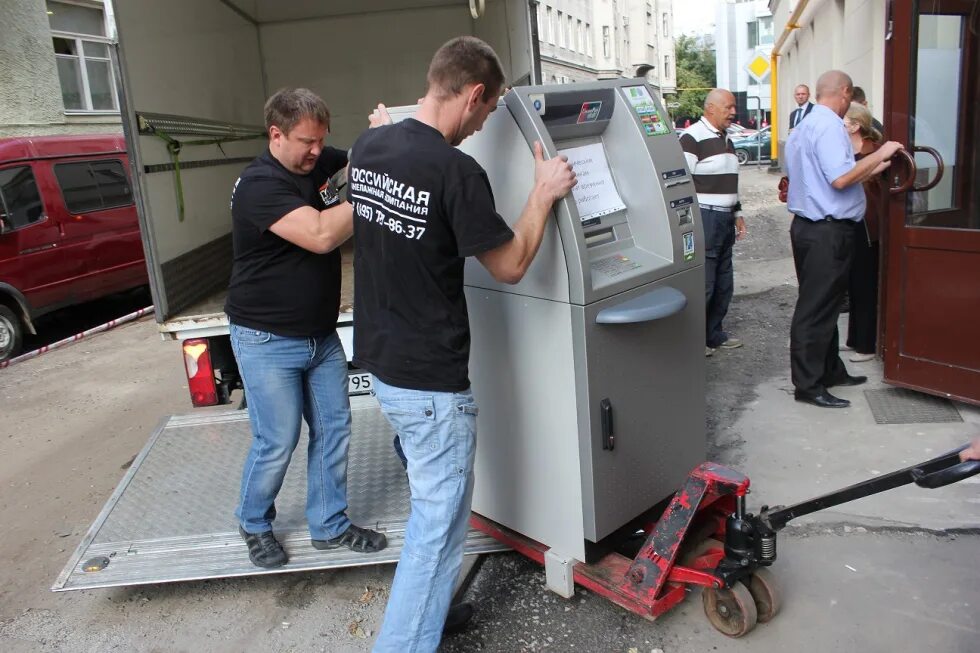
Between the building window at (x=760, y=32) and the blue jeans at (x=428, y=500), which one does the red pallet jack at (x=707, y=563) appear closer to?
the blue jeans at (x=428, y=500)

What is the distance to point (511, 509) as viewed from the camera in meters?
2.85

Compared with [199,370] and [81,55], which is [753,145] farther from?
[199,370]

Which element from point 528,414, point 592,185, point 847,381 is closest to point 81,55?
point 847,381

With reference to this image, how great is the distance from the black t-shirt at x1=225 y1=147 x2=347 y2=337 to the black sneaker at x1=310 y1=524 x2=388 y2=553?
0.78 m

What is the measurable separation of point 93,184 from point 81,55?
701 cm

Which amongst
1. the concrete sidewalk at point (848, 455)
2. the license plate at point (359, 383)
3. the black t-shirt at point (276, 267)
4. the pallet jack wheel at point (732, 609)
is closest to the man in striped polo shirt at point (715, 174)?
the concrete sidewalk at point (848, 455)

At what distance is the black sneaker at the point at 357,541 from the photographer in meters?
3.00

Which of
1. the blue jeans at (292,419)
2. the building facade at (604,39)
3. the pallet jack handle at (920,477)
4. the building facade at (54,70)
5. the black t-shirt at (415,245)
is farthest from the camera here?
the building facade at (604,39)

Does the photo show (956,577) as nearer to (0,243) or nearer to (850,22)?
(0,243)

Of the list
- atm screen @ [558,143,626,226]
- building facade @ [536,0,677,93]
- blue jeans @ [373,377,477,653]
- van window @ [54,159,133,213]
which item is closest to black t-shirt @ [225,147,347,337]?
blue jeans @ [373,377,477,653]

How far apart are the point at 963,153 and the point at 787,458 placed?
6.01 feet

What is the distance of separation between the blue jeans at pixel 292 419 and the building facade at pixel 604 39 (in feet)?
73.0

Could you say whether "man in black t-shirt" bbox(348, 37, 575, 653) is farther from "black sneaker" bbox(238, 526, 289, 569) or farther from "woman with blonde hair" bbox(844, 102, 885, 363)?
"woman with blonde hair" bbox(844, 102, 885, 363)

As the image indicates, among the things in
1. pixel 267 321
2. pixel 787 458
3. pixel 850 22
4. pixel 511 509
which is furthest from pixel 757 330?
pixel 850 22
